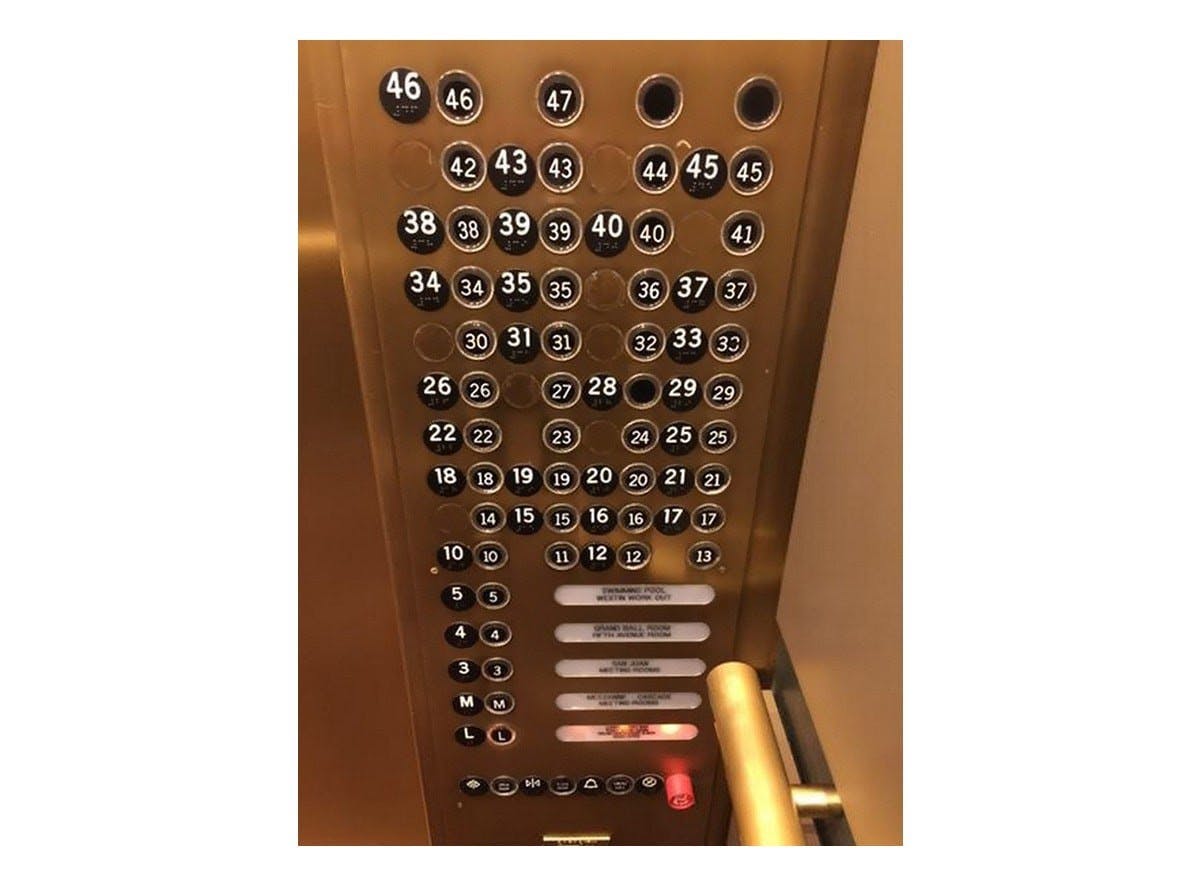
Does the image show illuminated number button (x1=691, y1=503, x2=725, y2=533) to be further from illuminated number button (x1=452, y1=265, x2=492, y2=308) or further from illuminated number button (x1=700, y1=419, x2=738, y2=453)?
illuminated number button (x1=452, y1=265, x2=492, y2=308)

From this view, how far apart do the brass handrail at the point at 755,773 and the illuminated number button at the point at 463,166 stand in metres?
0.41

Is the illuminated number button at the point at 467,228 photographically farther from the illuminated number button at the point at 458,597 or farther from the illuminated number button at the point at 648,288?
the illuminated number button at the point at 458,597

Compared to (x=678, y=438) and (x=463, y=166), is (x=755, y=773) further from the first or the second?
(x=463, y=166)

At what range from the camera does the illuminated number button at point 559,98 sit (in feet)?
1.54

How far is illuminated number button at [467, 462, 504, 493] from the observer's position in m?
0.61

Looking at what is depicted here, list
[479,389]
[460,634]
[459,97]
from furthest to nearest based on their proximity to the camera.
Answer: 1. [460,634]
2. [479,389]
3. [459,97]

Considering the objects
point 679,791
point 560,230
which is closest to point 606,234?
point 560,230

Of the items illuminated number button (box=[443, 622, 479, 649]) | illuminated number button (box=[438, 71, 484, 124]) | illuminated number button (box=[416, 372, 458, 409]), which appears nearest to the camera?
illuminated number button (box=[438, 71, 484, 124])

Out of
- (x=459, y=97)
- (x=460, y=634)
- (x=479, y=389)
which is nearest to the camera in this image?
(x=459, y=97)

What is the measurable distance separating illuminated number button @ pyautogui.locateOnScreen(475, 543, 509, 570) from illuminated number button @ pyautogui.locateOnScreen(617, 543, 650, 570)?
0.09 metres

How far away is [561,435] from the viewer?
590mm

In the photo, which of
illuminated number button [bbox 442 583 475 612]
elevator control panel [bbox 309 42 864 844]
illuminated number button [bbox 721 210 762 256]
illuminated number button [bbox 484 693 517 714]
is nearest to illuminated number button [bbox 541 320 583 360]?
elevator control panel [bbox 309 42 864 844]

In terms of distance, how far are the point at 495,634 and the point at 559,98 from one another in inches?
16.4

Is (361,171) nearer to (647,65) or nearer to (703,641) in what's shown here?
(647,65)
